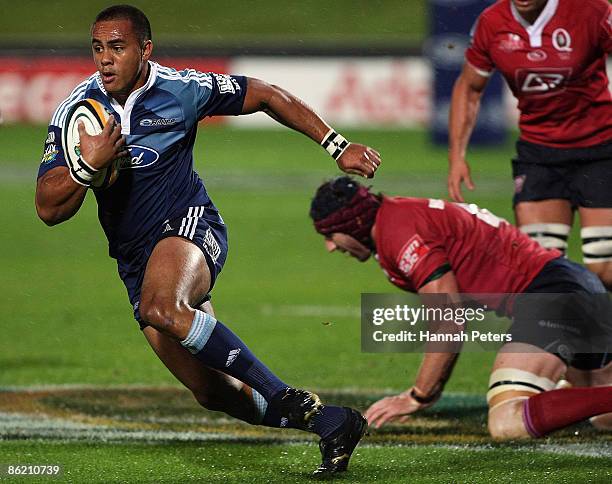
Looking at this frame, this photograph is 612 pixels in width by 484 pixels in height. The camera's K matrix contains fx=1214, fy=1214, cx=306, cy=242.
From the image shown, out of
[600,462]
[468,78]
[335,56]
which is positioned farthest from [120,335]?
[335,56]

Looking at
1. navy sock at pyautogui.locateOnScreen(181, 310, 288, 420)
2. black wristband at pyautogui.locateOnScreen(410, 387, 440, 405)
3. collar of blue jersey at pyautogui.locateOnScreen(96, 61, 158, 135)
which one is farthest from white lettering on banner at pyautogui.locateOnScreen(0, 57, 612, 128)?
navy sock at pyautogui.locateOnScreen(181, 310, 288, 420)

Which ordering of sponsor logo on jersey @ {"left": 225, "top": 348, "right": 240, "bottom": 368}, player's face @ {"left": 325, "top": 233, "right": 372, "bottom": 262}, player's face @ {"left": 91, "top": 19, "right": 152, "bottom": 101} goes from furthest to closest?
player's face @ {"left": 325, "top": 233, "right": 372, "bottom": 262} → player's face @ {"left": 91, "top": 19, "right": 152, "bottom": 101} → sponsor logo on jersey @ {"left": 225, "top": 348, "right": 240, "bottom": 368}

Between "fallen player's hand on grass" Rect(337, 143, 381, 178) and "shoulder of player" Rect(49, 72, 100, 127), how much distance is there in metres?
1.14

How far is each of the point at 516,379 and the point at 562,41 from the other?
2060 millimetres

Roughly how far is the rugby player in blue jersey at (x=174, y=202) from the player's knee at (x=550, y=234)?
2.09m

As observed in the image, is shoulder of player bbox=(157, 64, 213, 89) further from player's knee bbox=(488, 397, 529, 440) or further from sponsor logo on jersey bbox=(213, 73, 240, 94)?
player's knee bbox=(488, 397, 529, 440)

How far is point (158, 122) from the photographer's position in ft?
17.7

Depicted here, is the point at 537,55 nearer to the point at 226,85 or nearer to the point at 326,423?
the point at 226,85

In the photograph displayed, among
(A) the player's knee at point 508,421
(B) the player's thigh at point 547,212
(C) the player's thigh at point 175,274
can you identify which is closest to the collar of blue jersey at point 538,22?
(B) the player's thigh at point 547,212

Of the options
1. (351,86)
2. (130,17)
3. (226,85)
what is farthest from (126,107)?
(351,86)

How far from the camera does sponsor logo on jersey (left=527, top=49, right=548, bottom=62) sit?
22.8 ft

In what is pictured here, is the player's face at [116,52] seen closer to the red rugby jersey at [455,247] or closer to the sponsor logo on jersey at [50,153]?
the sponsor logo on jersey at [50,153]

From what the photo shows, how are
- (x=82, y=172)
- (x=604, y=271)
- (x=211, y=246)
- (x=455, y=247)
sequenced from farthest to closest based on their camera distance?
(x=604, y=271)
(x=455, y=247)
(x=211, y=246)
(x=82, y=172)

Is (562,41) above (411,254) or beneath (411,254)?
above
